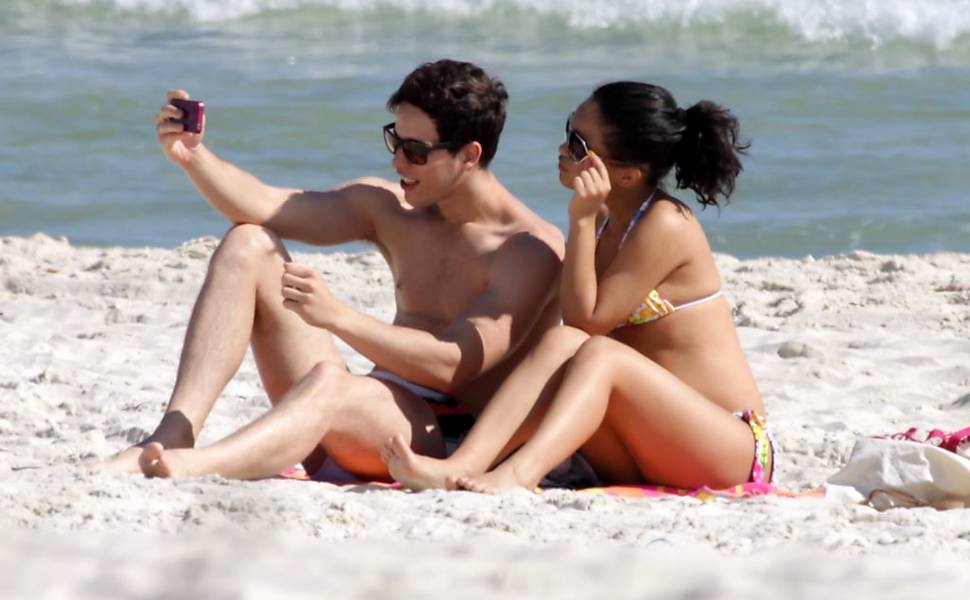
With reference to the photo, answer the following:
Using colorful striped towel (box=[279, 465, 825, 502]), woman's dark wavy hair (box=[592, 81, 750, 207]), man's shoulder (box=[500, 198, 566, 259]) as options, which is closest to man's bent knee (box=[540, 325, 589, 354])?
man's shoulder (box=[500, 198, 566, 259])

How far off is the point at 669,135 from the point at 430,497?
1146mm

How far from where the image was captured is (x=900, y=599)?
2637 millimetres

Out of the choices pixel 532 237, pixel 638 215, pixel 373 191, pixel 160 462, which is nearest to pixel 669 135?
pixel 638 215

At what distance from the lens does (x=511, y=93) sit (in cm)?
1341

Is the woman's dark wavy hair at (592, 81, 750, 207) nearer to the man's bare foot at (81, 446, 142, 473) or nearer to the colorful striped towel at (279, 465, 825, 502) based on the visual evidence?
the colorful striped towel at (279, 465, 825, 502)

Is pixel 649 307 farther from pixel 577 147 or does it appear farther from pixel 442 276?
pixel 442 276

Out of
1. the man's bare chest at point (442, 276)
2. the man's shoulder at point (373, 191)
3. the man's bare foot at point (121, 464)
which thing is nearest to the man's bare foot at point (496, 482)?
the man's bare chest at point (442, 276)

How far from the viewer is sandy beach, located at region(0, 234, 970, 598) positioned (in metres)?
2.56

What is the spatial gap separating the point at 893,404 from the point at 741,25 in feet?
36.1

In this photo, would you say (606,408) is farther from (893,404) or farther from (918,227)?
(918,227)

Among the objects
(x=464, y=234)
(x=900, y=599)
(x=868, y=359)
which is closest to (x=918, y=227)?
(x=868, y=359)

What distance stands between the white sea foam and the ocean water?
0.02 meters

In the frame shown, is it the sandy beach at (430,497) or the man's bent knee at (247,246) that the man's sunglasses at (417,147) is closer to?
the man's bent knee at (247,246)

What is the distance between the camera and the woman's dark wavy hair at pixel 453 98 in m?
4.57
